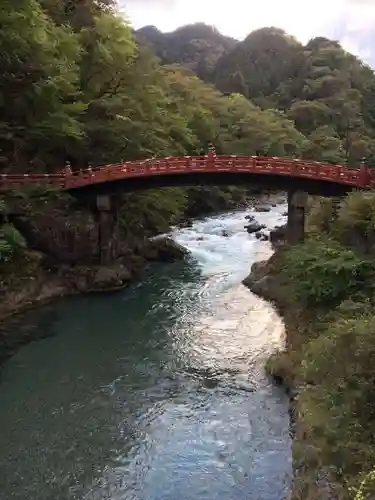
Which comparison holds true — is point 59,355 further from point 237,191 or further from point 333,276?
point 237,191

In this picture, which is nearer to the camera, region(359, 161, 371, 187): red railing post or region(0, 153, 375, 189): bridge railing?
region(359, 161, 371, 187): red railing post

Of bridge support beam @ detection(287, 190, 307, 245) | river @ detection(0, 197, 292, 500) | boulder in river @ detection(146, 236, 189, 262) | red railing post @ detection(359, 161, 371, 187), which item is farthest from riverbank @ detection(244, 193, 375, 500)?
boulder in river @ detection(146, 236, 189, 262)

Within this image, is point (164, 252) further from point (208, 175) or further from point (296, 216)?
point (296, 216)

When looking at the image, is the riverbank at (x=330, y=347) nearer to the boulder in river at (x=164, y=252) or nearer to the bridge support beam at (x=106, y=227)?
the boulder in river at (x=164, y=252)

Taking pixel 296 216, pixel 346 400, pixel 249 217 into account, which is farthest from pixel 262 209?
pixel 346 400

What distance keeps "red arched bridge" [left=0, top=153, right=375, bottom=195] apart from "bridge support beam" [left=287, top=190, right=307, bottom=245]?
59 centimetres

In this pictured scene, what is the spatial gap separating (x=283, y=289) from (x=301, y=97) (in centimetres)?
7085

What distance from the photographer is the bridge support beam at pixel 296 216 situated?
103 feet

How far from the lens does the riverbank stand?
437 inches

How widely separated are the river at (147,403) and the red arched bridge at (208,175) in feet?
21.2

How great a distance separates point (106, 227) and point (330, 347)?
22.3 metres

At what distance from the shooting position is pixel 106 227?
109 ft

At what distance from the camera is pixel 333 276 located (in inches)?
802

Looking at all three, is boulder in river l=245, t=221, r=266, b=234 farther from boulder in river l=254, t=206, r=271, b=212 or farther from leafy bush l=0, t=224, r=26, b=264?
leafy bush l=0, t=224, r=26, b=264
